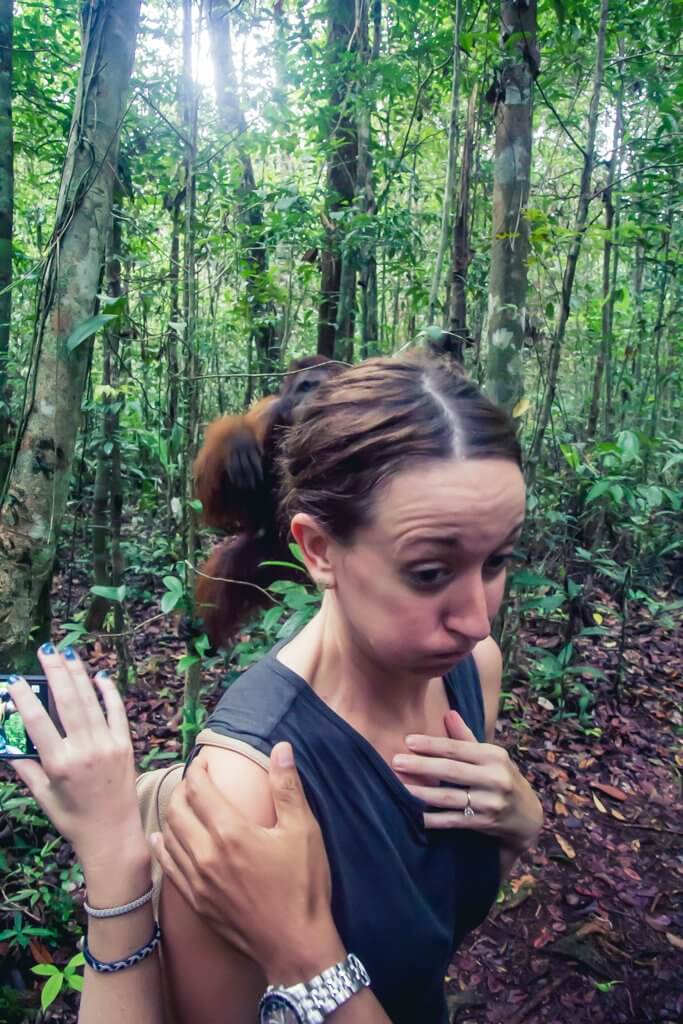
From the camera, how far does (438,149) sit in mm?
6441

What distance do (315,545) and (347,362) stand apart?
8.15ft

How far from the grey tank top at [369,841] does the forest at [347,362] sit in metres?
0.97

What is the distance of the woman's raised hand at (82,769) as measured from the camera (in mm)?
923

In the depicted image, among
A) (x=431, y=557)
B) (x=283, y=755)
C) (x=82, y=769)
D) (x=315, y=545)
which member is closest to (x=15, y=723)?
(x=82, y=769)

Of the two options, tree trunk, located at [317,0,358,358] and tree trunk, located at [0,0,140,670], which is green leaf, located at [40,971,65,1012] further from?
tree trunk, located at [317,0,358,358]

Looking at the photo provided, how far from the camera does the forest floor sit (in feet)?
7.47

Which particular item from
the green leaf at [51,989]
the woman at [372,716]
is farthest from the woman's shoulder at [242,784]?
the green leaf at [51,989]

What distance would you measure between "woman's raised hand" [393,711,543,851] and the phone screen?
1.79 ft

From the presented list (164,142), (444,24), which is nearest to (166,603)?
(164,142)

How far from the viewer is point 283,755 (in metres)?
0.93

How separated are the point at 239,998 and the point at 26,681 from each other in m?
0.52

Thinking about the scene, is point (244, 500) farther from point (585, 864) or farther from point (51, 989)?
point (51, 989)

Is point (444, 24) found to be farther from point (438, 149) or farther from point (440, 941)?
point (440, 941)

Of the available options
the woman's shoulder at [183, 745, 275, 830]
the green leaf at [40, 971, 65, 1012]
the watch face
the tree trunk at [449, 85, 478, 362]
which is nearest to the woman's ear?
the woman's shoulder at [183, 745, 275, 830]
